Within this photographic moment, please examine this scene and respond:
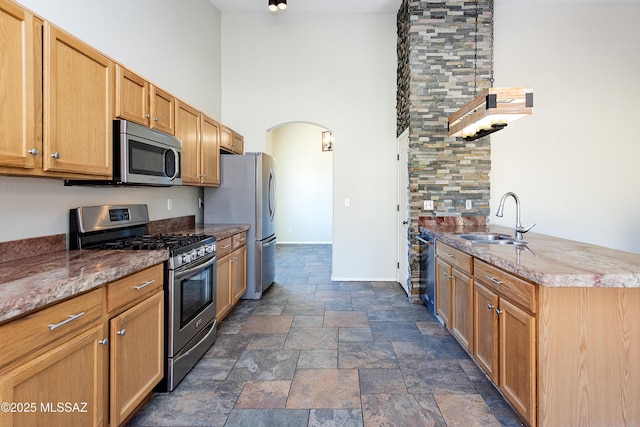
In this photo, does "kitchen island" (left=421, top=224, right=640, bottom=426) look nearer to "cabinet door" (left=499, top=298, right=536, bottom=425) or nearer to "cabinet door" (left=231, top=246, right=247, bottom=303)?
"cabinet door" (left=499, top=298, right=536, bottom=425)

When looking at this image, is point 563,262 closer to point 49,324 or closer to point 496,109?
point 496,109

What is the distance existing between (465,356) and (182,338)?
6.87 feet

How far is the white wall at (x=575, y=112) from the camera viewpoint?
13.4 ft

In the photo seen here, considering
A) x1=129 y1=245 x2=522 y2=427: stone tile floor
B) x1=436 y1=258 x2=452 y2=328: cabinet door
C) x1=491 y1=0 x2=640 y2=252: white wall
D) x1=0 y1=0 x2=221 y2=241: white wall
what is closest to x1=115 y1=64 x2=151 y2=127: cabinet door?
x1=0 y1=0 x2=221 y2=241: white wall

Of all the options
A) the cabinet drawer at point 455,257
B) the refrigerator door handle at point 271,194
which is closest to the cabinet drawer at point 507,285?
the cabinet drawer at point 455,257

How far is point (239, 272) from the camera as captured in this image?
359 cm

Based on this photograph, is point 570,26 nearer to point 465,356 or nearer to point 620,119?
point 620,119

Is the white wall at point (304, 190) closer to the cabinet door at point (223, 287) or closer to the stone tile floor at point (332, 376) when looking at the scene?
the stone tile floor at point (332, 376)

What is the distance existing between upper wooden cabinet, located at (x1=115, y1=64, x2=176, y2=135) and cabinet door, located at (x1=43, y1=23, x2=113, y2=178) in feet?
Answer: 0.24

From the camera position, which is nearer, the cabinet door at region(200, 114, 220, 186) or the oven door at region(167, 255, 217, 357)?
the oven door at region(167, 255, 217, 357)

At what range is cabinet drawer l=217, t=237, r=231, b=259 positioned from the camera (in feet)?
9.77

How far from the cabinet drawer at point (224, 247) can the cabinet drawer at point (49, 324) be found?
1530 millimetres

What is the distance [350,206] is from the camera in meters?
4.67

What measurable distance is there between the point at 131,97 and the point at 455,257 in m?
2.63
